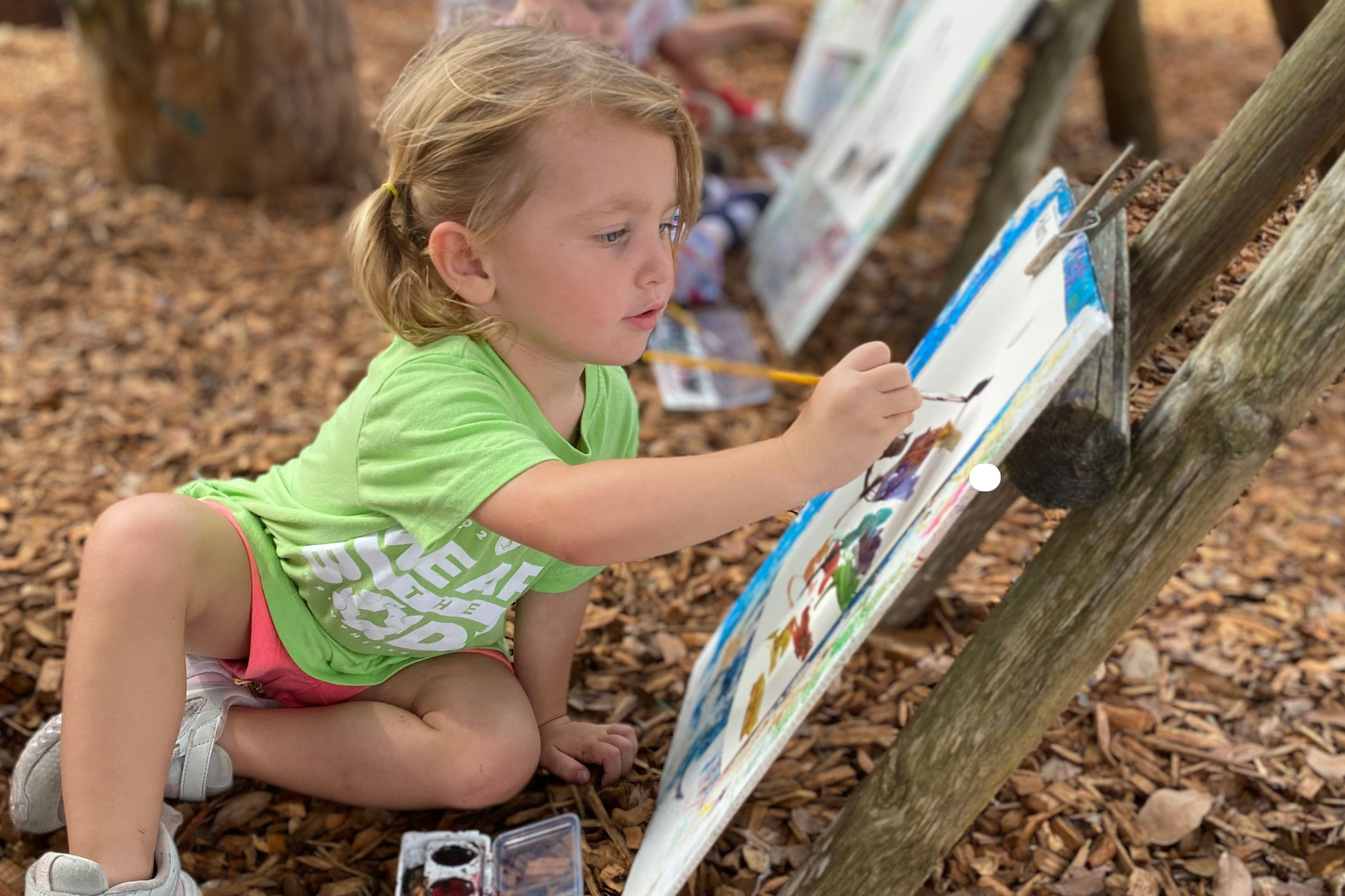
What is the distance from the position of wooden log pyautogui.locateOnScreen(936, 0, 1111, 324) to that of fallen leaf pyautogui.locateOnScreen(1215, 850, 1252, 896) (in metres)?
1.51

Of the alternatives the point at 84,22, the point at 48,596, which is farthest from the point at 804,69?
the point at 48,596

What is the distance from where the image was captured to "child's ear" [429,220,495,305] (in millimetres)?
Answer: 1165

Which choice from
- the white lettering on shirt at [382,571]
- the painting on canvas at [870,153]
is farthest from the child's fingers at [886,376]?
the painting on canvas at [870,153]

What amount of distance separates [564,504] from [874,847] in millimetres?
510

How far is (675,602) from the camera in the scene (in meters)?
1.91

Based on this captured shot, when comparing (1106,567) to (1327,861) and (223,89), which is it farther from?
(223,89)

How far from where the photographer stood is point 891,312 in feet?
9.67

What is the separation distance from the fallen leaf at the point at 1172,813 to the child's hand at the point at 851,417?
0.80 meters

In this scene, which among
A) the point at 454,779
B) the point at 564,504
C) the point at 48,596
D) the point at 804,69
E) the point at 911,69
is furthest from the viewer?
the point at 804,69

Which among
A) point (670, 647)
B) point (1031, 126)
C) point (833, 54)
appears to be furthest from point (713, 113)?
point (670, 647)

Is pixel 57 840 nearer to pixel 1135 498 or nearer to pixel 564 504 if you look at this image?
pixel 564 504

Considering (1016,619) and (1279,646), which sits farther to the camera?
(1279,646)

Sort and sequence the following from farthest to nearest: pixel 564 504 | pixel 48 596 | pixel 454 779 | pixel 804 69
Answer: pixel 804 69 → pixel 48 596 → pixel 454 779 → pixel 564 504

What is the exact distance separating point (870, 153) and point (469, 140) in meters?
1.79
